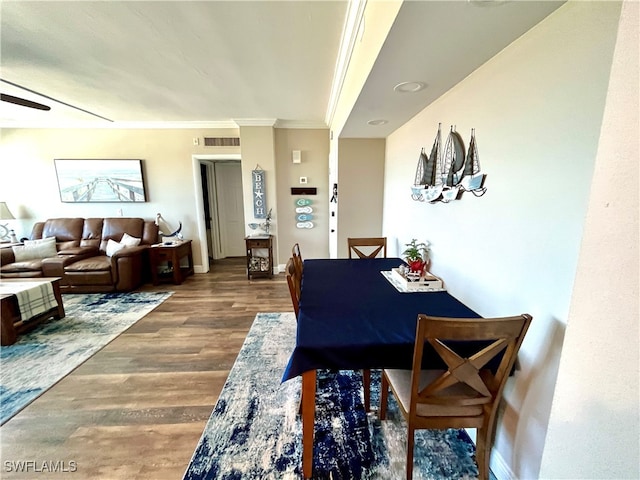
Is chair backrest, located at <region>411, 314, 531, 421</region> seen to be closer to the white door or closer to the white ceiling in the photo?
the white ceiling

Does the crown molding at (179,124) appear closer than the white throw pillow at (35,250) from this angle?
No

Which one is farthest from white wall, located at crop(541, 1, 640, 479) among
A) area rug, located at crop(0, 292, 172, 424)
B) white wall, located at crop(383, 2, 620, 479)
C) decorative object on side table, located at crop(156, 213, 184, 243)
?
decorative object on side table, located at crop(156, 213, 184, 243)

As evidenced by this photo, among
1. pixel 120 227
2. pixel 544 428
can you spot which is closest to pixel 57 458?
pixel 544 428

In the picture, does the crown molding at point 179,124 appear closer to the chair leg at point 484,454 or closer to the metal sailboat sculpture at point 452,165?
the metal sailboat sculpture at point 452,165

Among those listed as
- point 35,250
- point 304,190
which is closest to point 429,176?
point 304,190

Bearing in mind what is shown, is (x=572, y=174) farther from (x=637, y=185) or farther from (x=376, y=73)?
(x=376, y=73)

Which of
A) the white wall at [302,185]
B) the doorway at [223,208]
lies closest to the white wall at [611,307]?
the white wall at [302,185]

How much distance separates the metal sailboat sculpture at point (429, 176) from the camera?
6.27 feet

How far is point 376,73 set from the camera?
149cm

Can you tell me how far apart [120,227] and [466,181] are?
5.00 metres

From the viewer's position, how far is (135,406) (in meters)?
1.75

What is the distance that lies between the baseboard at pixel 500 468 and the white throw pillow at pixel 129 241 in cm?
488

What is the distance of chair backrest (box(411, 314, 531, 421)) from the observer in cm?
96

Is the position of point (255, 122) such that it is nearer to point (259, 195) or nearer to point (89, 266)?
point (259, 195)
